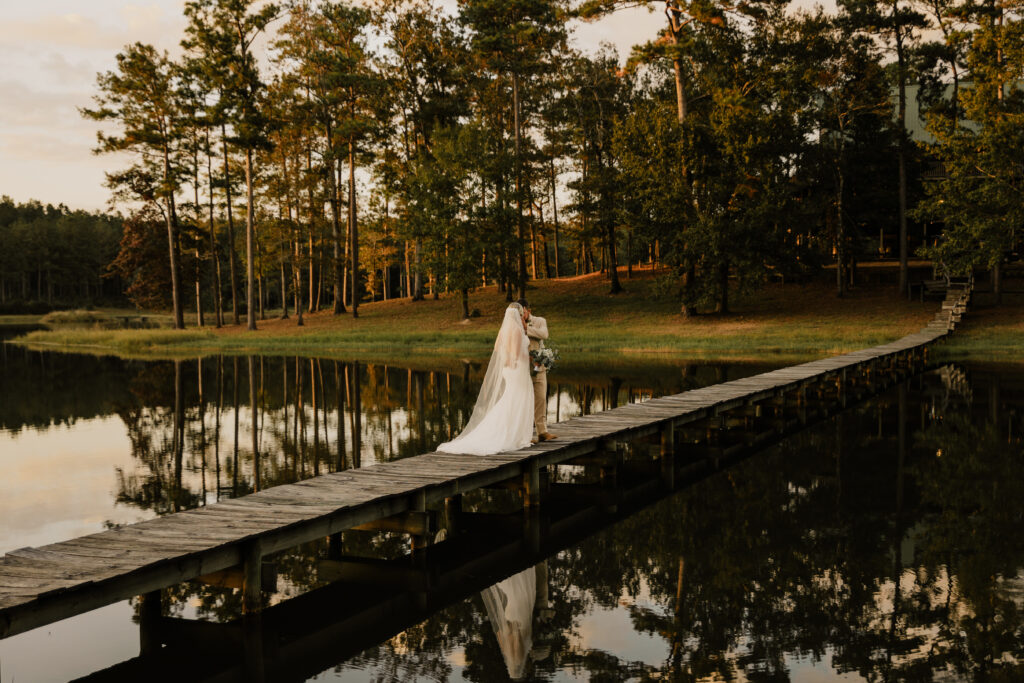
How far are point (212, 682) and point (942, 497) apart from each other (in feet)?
30.0

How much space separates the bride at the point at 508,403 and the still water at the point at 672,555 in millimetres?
1773

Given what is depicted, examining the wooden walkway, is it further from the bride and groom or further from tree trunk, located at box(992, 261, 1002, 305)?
tree trunk, located at box(992, 261, 1002, 305)

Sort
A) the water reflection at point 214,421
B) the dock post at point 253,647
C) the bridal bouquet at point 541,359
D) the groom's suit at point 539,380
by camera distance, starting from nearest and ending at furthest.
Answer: the dock post at point 253,647
the bridal bouquet at point 541,359
the groom's suit at point 539,380
the water reflection at point 214,421

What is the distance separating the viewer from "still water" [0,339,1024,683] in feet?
20.7

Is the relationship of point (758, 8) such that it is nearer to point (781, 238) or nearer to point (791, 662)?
point (781, 238)

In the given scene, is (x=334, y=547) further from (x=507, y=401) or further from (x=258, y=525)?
(x=507, y=401)

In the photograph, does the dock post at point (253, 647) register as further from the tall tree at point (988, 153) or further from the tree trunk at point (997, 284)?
the tree trunk at point (997, 284)

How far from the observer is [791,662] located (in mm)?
6129

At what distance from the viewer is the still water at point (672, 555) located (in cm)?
630

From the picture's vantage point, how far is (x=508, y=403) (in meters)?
11.2

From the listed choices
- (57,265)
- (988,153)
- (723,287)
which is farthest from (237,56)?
(57,265)

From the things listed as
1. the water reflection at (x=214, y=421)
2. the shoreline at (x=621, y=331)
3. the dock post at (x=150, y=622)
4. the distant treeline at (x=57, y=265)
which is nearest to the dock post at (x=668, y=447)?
Result: the water reflection at (x=214, y=421)

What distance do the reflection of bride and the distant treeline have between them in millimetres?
96850

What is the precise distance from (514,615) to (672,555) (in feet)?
7.33
